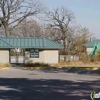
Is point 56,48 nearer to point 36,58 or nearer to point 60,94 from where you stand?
point 36,58

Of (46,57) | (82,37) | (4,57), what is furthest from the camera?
(82,37)

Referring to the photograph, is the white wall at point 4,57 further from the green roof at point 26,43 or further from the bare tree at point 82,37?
the bare tree at point 82,37

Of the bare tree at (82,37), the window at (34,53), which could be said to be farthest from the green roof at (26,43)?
the bare tree at (82,37)

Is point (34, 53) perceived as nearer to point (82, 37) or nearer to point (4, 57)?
point (4, 57)

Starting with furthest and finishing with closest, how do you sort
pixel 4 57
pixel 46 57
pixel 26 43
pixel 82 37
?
1. pixel 82 37
2. pixel 26 43
3. pixel 46 57
4. pixel 4 57

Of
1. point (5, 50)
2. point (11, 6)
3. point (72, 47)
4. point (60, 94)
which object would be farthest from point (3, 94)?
point (72, 47)

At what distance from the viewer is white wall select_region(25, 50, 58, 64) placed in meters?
40.9

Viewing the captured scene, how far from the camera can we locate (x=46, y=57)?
135 ft

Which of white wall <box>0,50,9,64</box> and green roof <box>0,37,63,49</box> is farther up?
green roof <box>0,37,63,49</box>

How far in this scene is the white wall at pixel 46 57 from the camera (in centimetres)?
4094

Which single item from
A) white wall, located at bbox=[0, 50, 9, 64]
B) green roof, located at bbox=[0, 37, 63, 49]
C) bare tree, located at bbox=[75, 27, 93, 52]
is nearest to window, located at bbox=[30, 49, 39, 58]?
green roof, located at bbox=[0, 37, 63, 49]

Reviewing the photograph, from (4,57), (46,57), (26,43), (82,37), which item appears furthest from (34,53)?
(82,37)

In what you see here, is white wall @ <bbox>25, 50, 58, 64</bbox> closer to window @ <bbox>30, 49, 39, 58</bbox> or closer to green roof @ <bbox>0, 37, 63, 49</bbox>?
window @ <bbox>30, 49, 39, 58</bbox>

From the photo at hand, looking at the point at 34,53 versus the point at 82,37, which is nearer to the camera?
the point at 34,53
